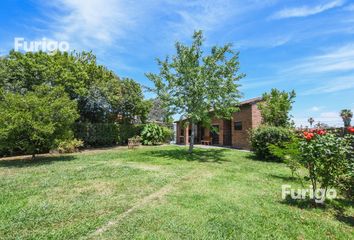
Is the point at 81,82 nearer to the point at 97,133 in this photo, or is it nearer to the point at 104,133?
the point at 97,133

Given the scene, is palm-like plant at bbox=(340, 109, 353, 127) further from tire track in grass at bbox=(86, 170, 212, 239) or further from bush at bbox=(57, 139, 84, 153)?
bush at bbox=(57, 139, 84, 153)

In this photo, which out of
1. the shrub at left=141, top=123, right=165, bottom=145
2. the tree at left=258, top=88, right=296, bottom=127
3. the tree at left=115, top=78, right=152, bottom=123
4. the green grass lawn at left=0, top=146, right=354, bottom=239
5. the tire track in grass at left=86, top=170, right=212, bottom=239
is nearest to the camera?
the green grass lawn at left=0, top=146, right=354, bottom=239

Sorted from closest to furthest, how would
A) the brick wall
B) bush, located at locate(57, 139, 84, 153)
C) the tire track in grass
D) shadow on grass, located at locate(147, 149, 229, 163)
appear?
the tire track in grass, shadow on grass, located at locate(147, 149, 229, 163), bush, located at locate(57, 139, 84, 153), the brick wall

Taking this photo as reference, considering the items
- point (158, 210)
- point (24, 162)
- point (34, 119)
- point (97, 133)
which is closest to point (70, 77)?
point (97, 133)

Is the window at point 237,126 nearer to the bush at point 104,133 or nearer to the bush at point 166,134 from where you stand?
the bush at point 166,134

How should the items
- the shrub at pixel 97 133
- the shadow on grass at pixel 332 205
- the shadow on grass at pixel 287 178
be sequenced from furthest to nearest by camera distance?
the shrub at pixel 97 133, the shadow on grass at pixel 287 178, the shadow on grass at pixel 332 205

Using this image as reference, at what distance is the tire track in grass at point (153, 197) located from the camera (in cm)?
401

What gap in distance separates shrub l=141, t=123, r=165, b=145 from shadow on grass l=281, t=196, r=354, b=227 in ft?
63.1

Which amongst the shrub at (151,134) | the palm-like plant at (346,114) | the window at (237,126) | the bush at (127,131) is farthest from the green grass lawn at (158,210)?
the palm-like plant at (346,114)

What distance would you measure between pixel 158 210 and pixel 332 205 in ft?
14.0

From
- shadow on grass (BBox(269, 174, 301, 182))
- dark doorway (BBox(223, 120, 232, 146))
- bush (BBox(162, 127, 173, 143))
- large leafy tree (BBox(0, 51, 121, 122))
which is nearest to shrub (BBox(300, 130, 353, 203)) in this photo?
shadow on grass (BBox(269, 174, 301, 182))

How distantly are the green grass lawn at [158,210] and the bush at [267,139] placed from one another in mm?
5070

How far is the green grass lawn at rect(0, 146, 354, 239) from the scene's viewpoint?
12.8 ft

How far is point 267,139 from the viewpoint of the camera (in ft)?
42.9
